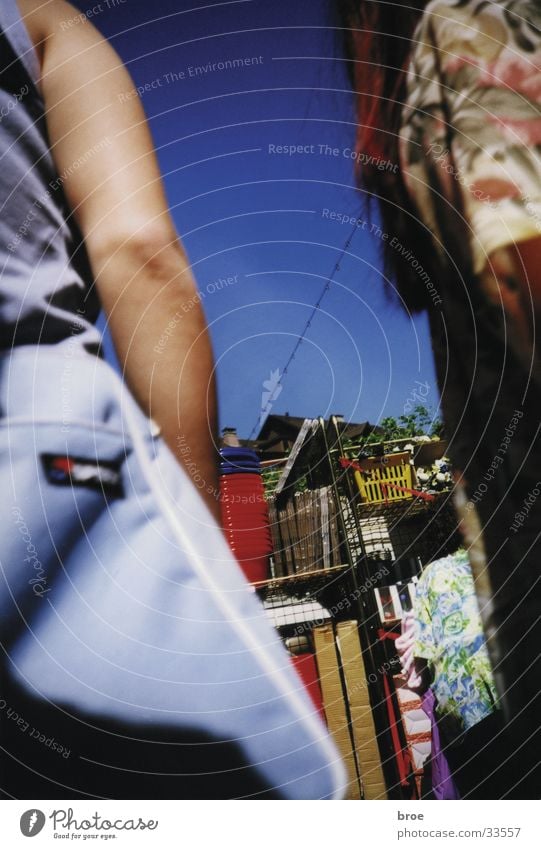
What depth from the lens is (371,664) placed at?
5.51 ft

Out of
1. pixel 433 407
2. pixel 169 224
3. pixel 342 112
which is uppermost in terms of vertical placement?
pixel 342 112

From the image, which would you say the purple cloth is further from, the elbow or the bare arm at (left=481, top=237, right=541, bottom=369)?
the elbow

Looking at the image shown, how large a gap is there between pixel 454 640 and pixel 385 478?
45cm

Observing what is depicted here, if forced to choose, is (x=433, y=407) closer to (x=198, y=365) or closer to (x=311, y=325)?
(x=311, y=325)

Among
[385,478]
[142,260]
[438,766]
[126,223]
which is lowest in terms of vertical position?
[438,766]

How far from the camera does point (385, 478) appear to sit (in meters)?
1.78

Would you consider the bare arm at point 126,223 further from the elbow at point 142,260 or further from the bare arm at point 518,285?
the bare arm at point 518,285

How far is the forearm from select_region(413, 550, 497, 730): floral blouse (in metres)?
0.72

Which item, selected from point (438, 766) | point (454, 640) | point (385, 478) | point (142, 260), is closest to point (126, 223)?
point (142, 260)

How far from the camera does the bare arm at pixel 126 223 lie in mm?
1832

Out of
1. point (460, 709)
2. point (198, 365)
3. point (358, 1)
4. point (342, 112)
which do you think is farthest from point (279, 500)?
point (358, 1)

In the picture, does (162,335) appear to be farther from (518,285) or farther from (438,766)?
(438,766)
